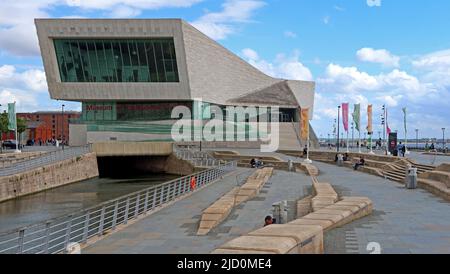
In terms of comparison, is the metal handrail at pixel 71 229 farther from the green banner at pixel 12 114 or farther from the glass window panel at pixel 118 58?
the glass window panel at pixel 118 58

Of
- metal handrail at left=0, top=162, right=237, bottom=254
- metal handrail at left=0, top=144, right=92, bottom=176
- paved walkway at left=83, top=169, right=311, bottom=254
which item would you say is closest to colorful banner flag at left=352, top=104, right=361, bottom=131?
metal handrail at left=0, top=162, right=237, bottom=254

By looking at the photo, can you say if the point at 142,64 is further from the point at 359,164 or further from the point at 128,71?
the point at 359,164

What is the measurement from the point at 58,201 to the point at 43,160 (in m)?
8.84

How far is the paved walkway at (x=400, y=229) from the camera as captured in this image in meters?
10.1

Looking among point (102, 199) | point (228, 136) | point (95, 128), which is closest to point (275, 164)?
point (102, 199)

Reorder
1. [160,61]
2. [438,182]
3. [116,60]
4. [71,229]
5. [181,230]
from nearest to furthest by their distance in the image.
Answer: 1. [181,230]
2. [71,229]
3. [438,182]
4. [160,61]
5. [116,60]

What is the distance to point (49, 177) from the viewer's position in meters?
38.0

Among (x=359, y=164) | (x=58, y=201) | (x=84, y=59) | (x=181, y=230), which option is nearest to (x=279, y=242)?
(x=181, y=230)

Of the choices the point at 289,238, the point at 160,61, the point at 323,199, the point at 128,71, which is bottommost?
the point at 323,199

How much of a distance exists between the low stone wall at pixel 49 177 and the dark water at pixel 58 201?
1.83 ft
